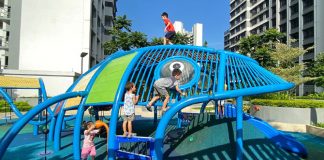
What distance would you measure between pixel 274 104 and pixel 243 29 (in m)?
64.9

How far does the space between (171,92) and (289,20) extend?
55.8 metres

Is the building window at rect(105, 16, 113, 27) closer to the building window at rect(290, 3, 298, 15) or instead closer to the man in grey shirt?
the building window at rect(290, 3, 298, 15)

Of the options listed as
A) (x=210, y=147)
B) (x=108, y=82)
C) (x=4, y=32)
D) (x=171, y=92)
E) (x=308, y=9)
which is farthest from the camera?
(x=308, y=9)

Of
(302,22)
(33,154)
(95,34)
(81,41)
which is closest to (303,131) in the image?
(33,154)

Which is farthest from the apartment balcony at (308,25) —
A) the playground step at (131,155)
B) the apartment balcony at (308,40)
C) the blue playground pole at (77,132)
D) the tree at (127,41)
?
the blue playground pole at (77,132)

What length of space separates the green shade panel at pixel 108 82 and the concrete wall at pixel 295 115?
13272 mm

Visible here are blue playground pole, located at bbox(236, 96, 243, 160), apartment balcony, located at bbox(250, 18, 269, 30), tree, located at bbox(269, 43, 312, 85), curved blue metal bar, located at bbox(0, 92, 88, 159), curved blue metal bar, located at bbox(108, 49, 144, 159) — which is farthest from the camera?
apartment balcony, located at bbox(250, 18, 269, 30)

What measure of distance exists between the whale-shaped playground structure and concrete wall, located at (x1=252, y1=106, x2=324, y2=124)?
9065 mm

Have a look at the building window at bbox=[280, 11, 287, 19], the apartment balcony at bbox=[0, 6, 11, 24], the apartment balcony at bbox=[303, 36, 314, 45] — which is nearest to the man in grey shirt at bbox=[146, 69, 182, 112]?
the apartment balcony at bbox=[0, 6, 11, 24]

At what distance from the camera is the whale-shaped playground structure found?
6168mm

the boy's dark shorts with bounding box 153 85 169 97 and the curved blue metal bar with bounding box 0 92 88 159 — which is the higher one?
the boy's dark shorts with bounding box 153 85 169 97

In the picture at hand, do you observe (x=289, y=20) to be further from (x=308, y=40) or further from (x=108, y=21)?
(x=108, y=21)

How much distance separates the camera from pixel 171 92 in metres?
8.09

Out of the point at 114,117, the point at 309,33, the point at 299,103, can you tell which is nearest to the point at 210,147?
the point at 114,117
